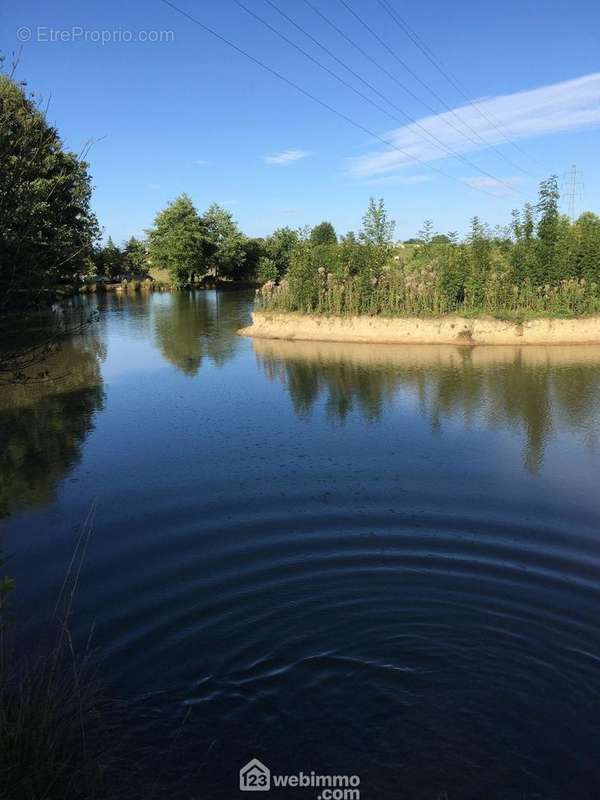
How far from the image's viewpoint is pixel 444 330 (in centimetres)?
2362

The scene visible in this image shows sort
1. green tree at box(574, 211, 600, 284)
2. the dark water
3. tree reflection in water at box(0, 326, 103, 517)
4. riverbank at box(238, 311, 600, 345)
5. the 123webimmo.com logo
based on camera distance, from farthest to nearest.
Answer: green tree at box(574, 211, 600, 284), riverbank at box(238, 311, 600, 345), tree reflection in water at box(0, 326, 103, 517), the dark water, the 123webimmo.com logo

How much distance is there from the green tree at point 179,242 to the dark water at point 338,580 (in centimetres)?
3883

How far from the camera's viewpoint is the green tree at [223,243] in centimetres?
5572

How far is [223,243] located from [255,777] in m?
54.8

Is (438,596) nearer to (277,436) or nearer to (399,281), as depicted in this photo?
(277,436)

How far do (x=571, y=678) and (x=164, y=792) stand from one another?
3287 mm

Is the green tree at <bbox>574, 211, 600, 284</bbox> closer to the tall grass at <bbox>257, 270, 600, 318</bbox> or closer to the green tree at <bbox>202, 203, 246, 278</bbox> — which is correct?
the tall grass at <bbox>257, 270, 600, 318</bbox>

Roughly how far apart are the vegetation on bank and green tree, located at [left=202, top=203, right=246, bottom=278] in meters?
29.7

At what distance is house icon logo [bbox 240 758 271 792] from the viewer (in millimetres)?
4277

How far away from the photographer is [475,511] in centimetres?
851

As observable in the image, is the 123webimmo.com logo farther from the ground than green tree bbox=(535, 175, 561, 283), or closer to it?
closer to it

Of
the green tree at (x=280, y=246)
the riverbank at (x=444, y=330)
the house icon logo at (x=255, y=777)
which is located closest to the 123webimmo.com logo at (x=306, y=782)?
the house icon logo at (x=255, y=777)

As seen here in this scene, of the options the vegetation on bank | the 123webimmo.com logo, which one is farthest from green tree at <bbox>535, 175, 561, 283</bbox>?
the 123webimmo.com logo

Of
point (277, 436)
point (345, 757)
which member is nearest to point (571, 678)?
point (345, 757)
